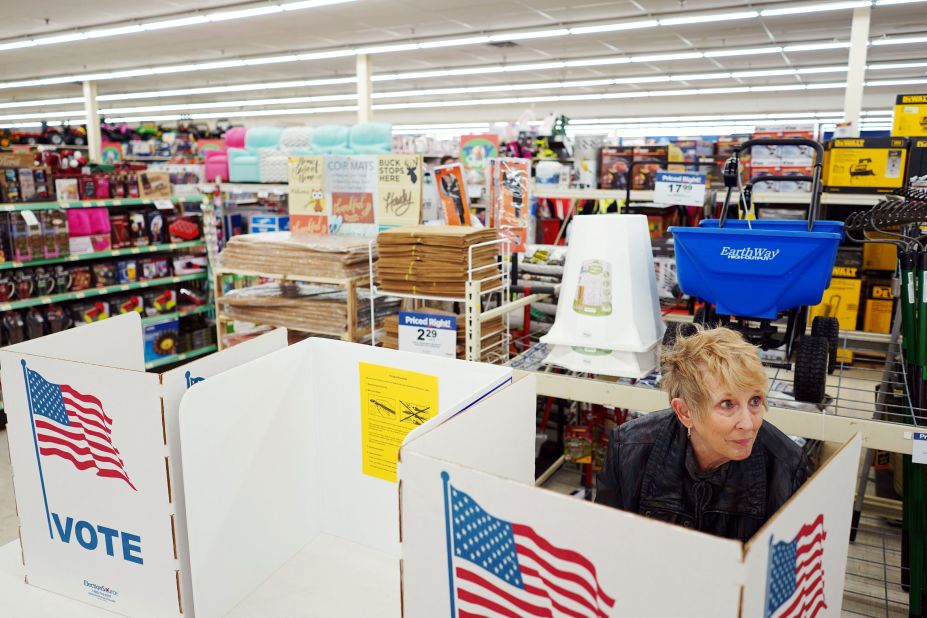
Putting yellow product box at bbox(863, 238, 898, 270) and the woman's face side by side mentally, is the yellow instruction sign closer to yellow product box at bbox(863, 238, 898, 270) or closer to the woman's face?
the woman's face

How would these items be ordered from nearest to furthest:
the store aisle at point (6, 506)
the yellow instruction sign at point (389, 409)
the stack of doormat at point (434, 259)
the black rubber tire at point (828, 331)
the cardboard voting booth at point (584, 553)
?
the cardboard voting booth at point (584, 553), the yellow instruction sign at point (389, 409), the black rubber tire at point (828, 331), the stack of doormat at point (434, 259), the store aisle at point (6, 506)

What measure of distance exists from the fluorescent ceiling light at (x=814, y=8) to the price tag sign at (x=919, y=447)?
7.91m

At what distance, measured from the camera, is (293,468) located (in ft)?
6.15

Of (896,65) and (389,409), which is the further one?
(896,65)

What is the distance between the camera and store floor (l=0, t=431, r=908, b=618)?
2859 millimetres

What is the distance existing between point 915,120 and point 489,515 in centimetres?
583

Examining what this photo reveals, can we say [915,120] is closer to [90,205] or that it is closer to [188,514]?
[188,514]

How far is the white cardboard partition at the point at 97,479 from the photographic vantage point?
1.49m

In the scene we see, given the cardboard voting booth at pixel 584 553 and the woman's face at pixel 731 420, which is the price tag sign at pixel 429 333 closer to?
the woman's face at pixel 731 420

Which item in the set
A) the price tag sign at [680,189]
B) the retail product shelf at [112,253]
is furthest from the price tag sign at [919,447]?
the retail product shelf at [112,253]

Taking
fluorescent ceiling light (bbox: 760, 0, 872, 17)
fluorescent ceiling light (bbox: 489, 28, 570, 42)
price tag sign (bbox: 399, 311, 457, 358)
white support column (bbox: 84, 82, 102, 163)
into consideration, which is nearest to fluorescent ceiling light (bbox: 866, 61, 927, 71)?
fluorescent ceiling light (bbox: 760, 0, 872, 17)

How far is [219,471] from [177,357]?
16.3 feet

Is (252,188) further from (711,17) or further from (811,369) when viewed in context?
(711,17)

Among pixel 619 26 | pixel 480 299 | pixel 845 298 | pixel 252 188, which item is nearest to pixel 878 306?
pixel 845 298
